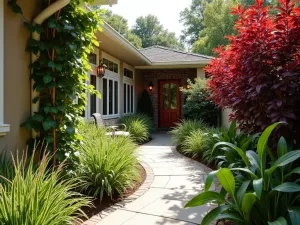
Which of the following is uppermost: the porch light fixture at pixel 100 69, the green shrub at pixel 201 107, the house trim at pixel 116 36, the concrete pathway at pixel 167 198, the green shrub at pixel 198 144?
the house trim at pixel 116 36

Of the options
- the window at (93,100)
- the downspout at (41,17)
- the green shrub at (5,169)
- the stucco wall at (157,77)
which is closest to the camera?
the green shrub at (5,169)

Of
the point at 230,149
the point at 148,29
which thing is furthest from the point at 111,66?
the point at 148,29

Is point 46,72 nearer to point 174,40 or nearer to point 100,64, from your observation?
point 100,64

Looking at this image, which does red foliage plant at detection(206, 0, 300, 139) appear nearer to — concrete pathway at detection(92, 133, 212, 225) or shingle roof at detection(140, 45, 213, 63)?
concrete pathway at detection(92, 133, 212, 225)

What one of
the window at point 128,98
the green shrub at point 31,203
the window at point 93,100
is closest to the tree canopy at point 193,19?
the window at point 128,98

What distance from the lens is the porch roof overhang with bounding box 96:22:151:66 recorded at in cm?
712

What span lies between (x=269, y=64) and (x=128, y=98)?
9.92m

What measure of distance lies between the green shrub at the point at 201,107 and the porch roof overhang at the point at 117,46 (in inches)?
95.3

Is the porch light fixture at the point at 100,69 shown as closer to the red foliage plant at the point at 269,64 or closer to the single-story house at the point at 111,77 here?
the single-story house at the point at 111,77

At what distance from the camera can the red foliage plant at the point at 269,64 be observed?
2.96 metres

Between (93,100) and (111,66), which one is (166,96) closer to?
(111,66)

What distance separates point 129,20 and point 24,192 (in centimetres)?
4573

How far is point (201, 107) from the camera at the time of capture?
10203 mm

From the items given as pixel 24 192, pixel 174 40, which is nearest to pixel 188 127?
pixel 24 192
